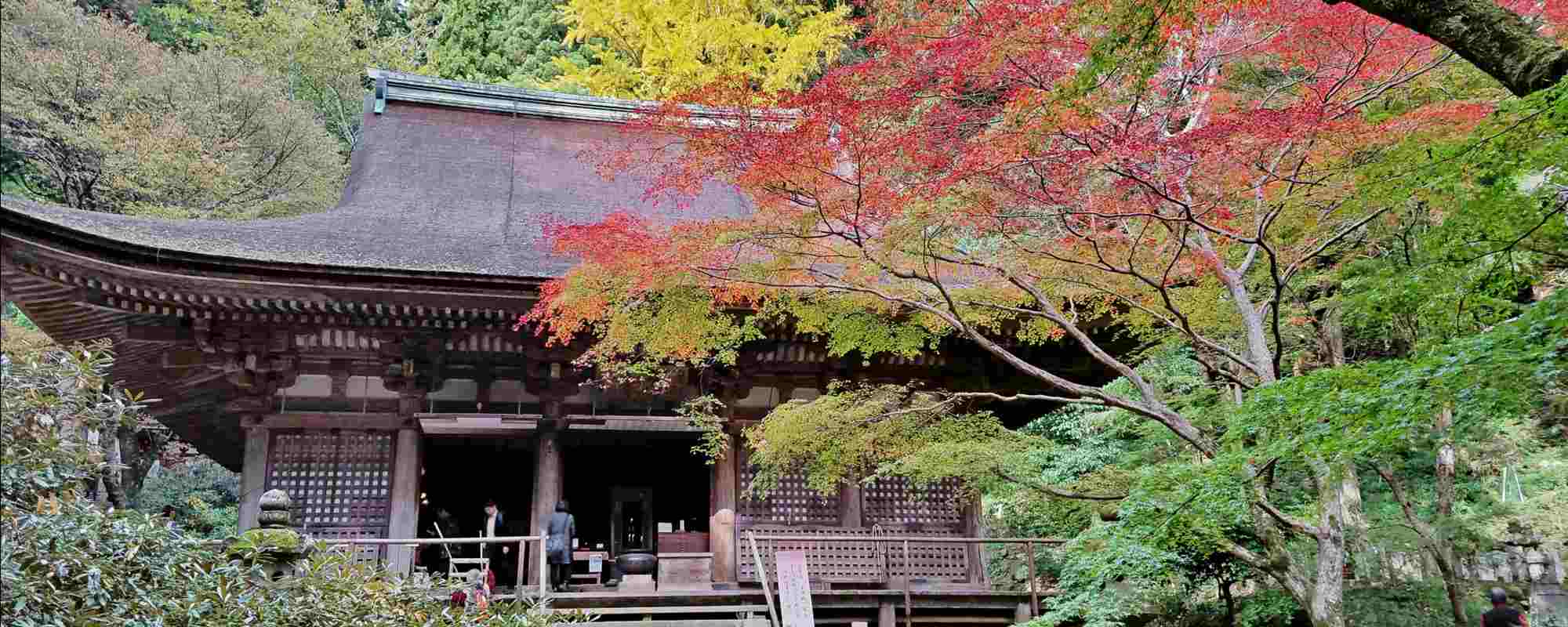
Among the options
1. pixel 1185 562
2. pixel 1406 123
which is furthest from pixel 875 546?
pixel 1406 123

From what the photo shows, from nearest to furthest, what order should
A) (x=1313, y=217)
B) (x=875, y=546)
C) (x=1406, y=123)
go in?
(x=1406, y=123)
(x=1313, y=217)
(x=875, y=546)

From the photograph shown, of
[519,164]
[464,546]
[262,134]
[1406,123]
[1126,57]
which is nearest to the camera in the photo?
[1126,57]

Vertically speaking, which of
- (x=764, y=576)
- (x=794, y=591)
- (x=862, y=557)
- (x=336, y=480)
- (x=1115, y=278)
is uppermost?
(x=1115, y=278)

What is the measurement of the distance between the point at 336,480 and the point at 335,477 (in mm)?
27

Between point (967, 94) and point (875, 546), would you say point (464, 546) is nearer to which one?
point (875, 546)

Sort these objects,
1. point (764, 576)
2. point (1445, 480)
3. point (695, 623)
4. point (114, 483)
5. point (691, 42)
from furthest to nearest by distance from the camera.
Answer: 1. point (691, 42)
2. point (1445, 480)
3. point (695, 623)
4. point (764, 576)
5. point (114, 483)

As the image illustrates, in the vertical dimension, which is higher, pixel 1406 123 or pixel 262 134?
pixel 262 134

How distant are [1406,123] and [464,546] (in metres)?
11.6

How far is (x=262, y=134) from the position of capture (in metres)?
17.9

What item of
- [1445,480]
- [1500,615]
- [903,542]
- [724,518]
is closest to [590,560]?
[724,518]

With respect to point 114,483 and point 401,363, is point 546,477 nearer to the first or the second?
point 401,363

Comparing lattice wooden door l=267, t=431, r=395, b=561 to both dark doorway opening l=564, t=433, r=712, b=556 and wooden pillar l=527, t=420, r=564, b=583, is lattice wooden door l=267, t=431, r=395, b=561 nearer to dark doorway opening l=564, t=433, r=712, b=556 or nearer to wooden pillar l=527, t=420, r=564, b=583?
wooden pillar l=527, t=420, r=564, b=583

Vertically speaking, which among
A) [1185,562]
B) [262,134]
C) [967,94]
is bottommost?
[1185,562]

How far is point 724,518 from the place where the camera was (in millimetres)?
9609
